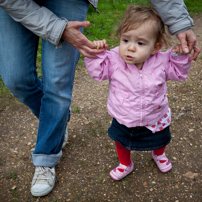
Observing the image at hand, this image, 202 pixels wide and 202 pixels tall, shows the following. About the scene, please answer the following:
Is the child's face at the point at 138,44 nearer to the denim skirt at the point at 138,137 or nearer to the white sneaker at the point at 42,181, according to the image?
the denim skirt at the point at 138,137

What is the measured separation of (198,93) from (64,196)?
8.16 ft

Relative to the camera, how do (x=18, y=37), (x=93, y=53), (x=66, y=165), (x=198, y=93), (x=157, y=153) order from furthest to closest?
(x=198, y=93) → (x=66, y=165) → (x=157, y=153) → (x=18, y=37) → (x=93, y=53)

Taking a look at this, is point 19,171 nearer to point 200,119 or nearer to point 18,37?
point 18,37

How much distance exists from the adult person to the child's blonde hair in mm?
56

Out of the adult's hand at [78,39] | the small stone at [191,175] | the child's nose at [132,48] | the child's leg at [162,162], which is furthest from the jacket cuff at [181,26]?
the small stone at [191,175]

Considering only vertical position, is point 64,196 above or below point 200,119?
below

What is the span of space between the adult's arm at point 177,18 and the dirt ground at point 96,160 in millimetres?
1368

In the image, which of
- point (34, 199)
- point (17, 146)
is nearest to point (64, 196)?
point (34, 199)

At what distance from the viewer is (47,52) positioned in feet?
6.66

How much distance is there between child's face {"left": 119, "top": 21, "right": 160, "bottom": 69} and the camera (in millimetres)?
1790

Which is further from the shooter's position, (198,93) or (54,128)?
(198,93)

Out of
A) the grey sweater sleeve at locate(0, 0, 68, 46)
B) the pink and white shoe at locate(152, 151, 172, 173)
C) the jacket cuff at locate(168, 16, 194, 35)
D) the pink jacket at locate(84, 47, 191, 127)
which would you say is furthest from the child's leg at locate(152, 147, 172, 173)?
the grey sweater sleeve at locate(0, 0, 68, 46)

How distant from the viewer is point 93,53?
1.85 metres

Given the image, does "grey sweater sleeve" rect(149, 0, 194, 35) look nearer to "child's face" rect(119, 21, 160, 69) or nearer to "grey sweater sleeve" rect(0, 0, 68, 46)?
"child's face" rect(119, 21, 160, 69)
